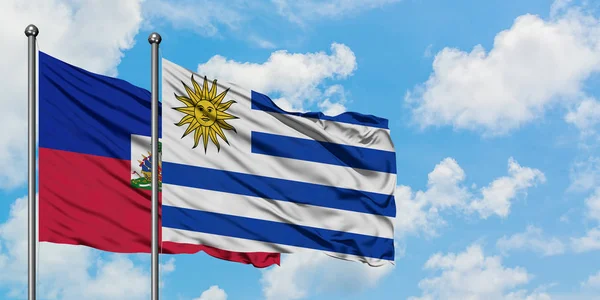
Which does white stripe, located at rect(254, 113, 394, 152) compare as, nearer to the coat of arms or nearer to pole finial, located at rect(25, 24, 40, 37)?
the coat of arms

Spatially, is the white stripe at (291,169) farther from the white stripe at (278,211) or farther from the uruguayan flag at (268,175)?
the white stripe at (278,211)

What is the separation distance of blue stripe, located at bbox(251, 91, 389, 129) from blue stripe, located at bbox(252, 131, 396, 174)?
45 cm

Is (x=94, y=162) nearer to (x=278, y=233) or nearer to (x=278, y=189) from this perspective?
(x=278, y=189)

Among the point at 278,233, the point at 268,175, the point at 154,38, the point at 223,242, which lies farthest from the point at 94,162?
the point at 278,233

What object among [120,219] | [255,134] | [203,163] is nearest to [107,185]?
[120,219]

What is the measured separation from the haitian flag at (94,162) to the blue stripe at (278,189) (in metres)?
0.71

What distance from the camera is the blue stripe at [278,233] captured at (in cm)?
1588

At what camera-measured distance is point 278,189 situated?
1694cm

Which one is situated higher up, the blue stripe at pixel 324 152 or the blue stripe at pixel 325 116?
the blue stripe at pixel 325 116

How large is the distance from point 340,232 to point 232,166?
8.12 ft

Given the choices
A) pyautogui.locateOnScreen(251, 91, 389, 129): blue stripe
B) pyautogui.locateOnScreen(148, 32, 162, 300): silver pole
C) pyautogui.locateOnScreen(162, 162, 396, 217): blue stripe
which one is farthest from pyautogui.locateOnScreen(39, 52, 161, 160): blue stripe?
pyautogui.locateOnScreen(251, 91, 389, 129): blue stripe

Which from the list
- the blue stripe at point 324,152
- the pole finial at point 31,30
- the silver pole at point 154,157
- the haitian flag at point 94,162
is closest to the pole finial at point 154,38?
the silver pole at point 154,157

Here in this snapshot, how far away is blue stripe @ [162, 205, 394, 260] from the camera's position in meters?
15.9

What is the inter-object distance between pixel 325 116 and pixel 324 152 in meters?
0.67
